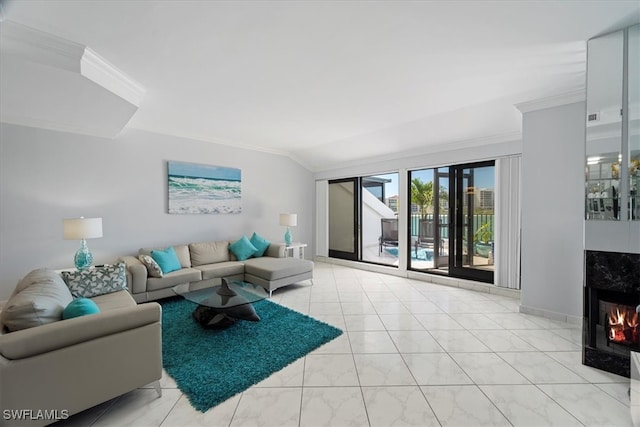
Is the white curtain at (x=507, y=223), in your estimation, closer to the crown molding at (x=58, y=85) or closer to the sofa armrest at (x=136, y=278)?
the crown molding at (x=58, y=85)

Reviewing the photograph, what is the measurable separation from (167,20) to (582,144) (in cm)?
414

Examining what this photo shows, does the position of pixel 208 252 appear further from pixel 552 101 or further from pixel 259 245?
pixel 552 101

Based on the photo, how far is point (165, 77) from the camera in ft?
8.59

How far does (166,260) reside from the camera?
3775mm

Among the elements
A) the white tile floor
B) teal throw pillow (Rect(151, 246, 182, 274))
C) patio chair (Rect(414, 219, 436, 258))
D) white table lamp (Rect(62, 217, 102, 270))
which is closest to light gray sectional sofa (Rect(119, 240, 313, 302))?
teal throw pillow (Rect(151, 246, 182, 274))

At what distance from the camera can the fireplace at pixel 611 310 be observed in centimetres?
199

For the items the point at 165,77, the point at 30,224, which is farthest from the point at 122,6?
the point at 30,224

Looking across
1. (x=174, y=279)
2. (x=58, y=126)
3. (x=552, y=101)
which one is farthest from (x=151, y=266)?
(x=552, y=101)

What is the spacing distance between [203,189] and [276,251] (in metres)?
1.81

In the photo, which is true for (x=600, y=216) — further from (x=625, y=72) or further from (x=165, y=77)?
(x=165, y=77)

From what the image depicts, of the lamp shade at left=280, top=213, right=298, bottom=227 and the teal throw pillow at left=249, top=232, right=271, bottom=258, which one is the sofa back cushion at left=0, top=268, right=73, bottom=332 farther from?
the lamp shade at left=280, top=213, right=298, bottom=227

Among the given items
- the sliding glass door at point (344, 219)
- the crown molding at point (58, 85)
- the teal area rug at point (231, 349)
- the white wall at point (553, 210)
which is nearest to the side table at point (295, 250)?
the sliding glass door at point (344, 219)

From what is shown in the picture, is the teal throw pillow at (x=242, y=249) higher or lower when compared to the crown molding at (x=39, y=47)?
lower

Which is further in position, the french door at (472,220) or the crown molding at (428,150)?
the french door at (472,220)
